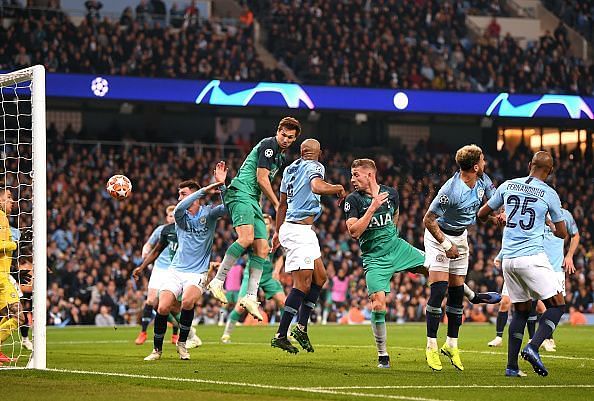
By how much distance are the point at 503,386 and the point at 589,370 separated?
94.0 inches

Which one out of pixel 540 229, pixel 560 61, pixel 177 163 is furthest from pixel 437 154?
pixel 540 229

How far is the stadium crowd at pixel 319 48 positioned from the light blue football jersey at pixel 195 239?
17.8 m

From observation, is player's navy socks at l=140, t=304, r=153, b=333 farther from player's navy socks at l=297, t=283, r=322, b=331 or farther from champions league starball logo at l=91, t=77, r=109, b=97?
champions league starball logo at l=91, t=77, r=109, b=97

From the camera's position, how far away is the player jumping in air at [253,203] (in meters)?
13.6

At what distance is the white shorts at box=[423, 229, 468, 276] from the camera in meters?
12.5

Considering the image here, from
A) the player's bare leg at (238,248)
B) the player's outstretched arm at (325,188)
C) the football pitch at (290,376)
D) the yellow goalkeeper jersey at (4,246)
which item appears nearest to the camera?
the football pitch at (290,376)

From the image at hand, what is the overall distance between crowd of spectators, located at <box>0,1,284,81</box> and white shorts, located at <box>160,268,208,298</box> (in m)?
18.1

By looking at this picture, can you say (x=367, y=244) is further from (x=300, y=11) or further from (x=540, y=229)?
(x=300, y=11)

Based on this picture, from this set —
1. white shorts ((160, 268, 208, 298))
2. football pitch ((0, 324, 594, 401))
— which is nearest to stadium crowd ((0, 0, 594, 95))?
football pitch ((0, 324, 594, 401))

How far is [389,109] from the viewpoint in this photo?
35.4m

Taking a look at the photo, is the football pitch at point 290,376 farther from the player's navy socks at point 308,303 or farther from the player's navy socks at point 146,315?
the player's navy socks at point 146,315

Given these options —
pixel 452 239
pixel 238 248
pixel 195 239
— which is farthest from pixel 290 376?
pixel 195 239

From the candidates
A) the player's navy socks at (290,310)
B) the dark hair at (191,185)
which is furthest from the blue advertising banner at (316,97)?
the player's navy socks at (290,310)

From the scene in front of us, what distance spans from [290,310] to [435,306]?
6.00 ft
